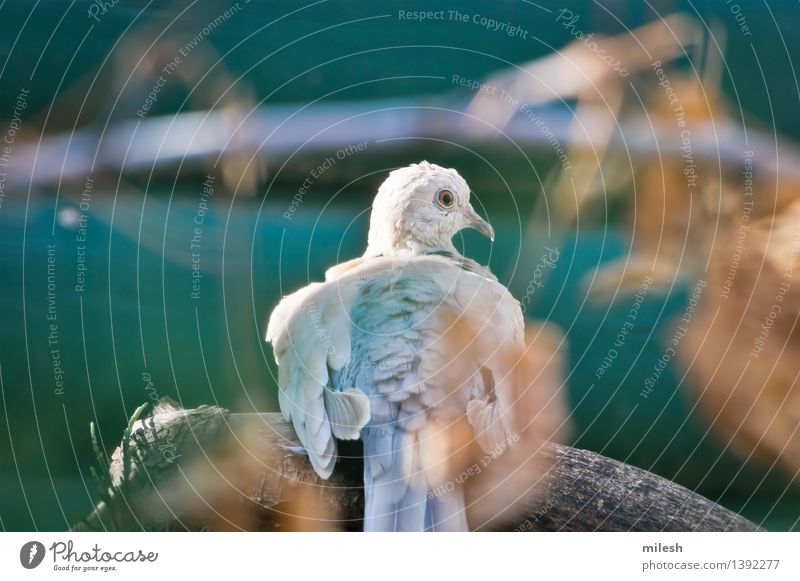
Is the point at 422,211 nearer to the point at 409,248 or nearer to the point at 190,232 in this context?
the point at 409,248

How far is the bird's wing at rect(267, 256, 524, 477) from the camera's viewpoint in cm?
286

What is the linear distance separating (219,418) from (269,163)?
72cm

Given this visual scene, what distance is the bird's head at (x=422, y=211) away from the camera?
299cm

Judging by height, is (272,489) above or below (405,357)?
below

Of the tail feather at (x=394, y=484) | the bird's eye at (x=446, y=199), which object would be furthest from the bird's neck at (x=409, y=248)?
the tail feather at (x=394, y=484)

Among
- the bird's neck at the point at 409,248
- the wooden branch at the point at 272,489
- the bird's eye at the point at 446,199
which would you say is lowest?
the wooden branch at the point at 272,489

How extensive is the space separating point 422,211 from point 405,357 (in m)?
0.40

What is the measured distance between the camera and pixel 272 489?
3.06 m

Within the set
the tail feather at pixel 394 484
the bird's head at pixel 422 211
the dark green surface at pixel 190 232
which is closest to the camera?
the tail feather at pixel 394 484

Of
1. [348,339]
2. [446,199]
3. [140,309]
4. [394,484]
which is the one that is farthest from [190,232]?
[394,484]

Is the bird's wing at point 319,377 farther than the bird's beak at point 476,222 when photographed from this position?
No

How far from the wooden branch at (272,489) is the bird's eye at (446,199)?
0.68 meters

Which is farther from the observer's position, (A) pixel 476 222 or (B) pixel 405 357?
(A) pixel 476 222

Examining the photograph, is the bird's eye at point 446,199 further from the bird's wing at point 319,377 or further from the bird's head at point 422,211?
the bird's wing at point 319,377
